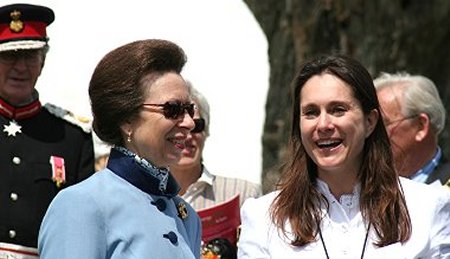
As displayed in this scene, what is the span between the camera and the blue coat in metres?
4.47

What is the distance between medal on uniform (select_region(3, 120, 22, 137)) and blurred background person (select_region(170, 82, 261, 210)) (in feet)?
2.30

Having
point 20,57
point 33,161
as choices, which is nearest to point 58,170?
point 33,161

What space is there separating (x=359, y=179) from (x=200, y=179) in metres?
1.34

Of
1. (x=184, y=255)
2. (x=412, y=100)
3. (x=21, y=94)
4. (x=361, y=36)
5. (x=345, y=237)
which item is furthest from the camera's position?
(x=361, y=36)

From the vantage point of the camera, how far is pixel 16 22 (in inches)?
263

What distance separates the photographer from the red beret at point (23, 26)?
6562 millimetres

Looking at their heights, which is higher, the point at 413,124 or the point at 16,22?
the point at 16,22

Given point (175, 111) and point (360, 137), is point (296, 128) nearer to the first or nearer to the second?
point (360, 137)

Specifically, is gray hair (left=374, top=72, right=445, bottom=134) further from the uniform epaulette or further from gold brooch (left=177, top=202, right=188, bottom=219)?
gold brooch (left=177, top=202, right=188, bottom=219)

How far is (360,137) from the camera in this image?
5590 millimetres

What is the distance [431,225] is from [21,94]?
75.8 inches

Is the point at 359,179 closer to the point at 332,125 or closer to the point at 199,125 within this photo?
the point at 332,125

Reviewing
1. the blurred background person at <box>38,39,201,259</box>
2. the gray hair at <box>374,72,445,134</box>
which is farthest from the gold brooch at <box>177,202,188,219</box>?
the gray hair at <box>374,72,445,134</box>

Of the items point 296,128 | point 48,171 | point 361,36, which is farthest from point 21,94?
point 361,36
